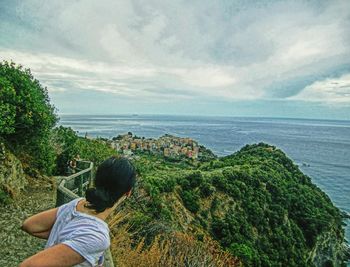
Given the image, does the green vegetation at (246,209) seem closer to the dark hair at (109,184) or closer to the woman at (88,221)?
the woman at (88,221)

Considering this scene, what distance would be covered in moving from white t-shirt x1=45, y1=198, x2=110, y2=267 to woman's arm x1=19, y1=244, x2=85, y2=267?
0.08 ft

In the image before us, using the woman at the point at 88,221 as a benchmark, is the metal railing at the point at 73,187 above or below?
below

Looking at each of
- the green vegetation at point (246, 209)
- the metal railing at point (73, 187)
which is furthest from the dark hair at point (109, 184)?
the green vegetation at point (246, 209)

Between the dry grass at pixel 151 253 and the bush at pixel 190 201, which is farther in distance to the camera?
the bush at pixel 190 201

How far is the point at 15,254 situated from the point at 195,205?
20.1 meters

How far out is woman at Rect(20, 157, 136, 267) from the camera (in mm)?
1602

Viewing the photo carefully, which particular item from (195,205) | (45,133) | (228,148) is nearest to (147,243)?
(45,133)

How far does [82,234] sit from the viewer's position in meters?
1.66

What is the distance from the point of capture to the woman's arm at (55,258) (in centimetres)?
150

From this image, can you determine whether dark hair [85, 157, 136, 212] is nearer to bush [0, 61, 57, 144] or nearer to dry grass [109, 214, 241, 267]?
dry grass [109, 214, 241, 267]

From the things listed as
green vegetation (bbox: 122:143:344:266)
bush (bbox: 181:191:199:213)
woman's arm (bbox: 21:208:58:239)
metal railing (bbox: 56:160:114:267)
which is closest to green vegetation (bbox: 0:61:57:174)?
metal railing (bbox: 56:160:114:267)

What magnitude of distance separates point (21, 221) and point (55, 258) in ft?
24.7

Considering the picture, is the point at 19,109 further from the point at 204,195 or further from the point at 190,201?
the point at 204,195

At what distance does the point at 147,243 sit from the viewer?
10.8m
